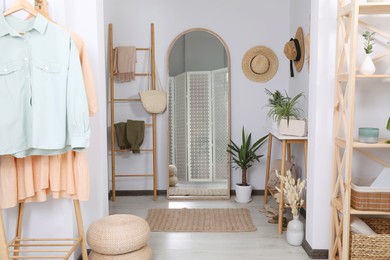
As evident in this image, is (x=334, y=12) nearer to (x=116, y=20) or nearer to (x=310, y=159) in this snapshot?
(x=310, y=159)

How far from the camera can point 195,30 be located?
4.81m

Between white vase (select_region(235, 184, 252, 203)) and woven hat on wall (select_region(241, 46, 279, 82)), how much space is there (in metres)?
1.27

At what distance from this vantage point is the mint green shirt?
88.1 inches

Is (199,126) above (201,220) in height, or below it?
above

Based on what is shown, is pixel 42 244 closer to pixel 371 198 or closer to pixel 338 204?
pixel 338 204

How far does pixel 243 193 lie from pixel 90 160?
2152 millimetres

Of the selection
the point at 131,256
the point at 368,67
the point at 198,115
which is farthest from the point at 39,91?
the point at 198,115

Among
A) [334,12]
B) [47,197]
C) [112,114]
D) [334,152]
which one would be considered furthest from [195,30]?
[47,197]

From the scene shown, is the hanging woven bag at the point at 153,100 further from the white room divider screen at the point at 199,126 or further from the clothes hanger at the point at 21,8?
the clothes hanger at the point at 21,8

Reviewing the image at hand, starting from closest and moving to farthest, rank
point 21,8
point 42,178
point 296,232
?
1. point 21,8
2. point 42,178
3. point 296,232

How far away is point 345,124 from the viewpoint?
2.62 meters

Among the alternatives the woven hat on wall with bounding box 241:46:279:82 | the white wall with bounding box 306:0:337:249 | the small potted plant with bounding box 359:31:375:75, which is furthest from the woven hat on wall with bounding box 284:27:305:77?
the small potted plant with bounding box 359:31:375:75

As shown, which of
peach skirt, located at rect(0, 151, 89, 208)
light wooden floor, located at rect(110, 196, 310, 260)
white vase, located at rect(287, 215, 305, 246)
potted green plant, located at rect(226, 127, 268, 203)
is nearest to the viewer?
peach skirt, located at rect(0, 151, 89, 208)

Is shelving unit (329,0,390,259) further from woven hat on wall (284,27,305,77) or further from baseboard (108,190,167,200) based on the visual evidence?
baseboard (108,190,167,200)
